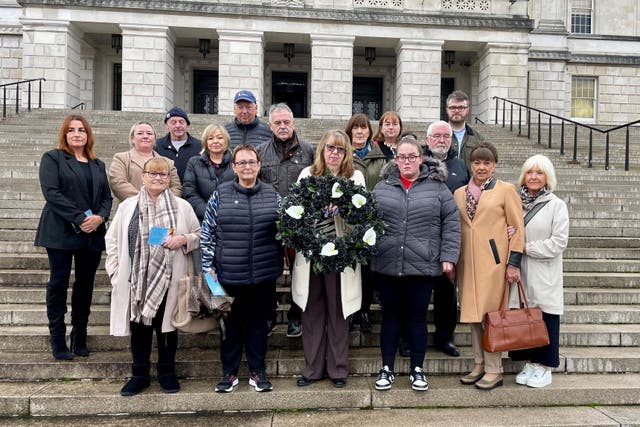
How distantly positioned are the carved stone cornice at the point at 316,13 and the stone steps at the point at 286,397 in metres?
18.0

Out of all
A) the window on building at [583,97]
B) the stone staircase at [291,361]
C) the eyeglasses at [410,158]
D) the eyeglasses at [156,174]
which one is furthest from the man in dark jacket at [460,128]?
the window on building at [583,97]

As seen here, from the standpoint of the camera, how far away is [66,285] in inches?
186

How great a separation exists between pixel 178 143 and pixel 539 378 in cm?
452

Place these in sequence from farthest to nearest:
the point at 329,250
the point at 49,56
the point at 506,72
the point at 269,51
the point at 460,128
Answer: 1. the point at 269,51
2. the point at 506,72
3. the point at 49,56
4. the point at 460,128
5. the point at 329,250

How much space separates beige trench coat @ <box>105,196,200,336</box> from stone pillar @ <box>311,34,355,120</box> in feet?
54.7

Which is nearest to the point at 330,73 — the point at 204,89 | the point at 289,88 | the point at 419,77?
the point at 419,77

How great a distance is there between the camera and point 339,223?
14.6 ft

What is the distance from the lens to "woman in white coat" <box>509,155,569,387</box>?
445 cm

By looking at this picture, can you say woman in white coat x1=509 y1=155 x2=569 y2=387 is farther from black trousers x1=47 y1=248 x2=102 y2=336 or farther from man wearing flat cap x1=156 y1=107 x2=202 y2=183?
black trousers x1=47 y1=248 x2=102 y2=336

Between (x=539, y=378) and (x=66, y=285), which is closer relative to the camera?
(x=539, y=378)

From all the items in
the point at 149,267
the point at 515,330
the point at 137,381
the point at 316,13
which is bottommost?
the point at 137,381

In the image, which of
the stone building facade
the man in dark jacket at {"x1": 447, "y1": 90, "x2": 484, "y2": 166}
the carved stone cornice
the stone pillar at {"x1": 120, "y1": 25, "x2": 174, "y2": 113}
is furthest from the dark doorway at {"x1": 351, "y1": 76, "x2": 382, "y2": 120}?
the man in dark jacket at {"x1": 447, "y1": 90, "x2": 484, "y2": 166}

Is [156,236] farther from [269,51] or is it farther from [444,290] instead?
[269,51]

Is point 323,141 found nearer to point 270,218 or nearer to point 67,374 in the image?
point 270,218
